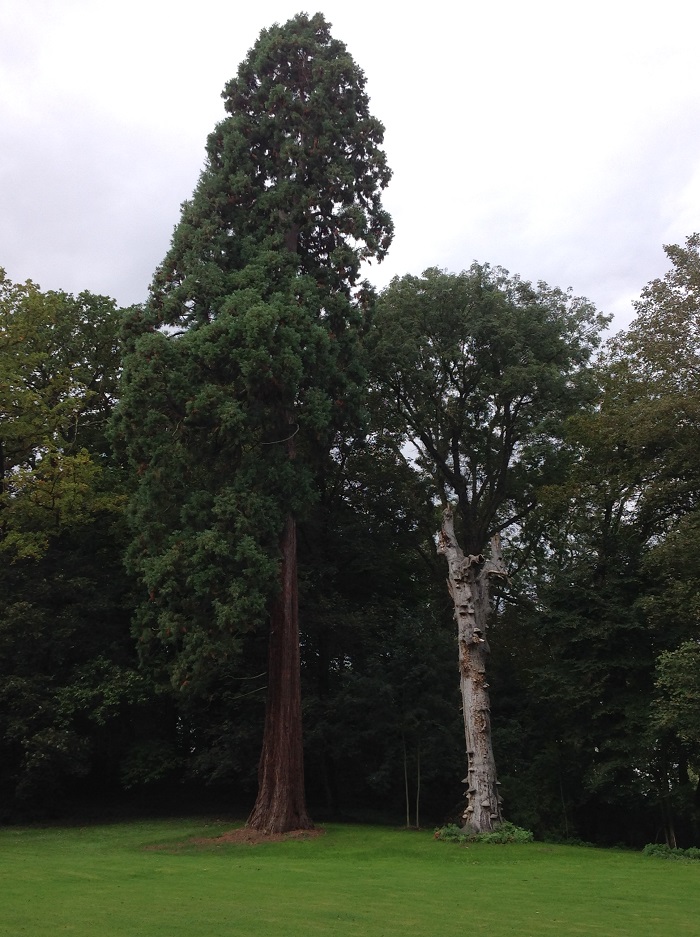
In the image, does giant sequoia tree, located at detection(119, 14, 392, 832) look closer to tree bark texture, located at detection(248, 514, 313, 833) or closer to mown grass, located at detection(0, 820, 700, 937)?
tree bark texture, located at detection(248, 514, 313, 833)

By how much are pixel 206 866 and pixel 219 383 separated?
10.2 metres

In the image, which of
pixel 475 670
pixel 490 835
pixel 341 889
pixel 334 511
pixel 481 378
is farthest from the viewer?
pixel 334 511

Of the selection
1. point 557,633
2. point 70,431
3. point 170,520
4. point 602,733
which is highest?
point 70,431

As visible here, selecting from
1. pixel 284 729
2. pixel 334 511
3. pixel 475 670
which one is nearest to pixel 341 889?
pixel 284 729

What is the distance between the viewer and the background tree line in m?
19.6

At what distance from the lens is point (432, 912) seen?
32.6 ft

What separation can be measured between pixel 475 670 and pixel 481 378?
401 inches

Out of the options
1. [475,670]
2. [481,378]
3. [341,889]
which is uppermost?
[481,378]

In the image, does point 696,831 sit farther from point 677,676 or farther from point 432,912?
point 432,912

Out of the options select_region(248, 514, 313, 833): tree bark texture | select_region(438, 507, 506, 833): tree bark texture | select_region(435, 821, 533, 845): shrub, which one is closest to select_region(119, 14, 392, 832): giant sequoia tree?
select_region(248, 514, 313, 833): tree bark texture

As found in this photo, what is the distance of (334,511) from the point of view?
2895 cm

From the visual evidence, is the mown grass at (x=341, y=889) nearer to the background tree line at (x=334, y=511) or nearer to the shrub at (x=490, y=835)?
the shrub at (x=490, y=835)

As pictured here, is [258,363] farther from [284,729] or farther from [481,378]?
[481,378]

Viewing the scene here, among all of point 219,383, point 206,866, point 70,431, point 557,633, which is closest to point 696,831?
point 557,633
